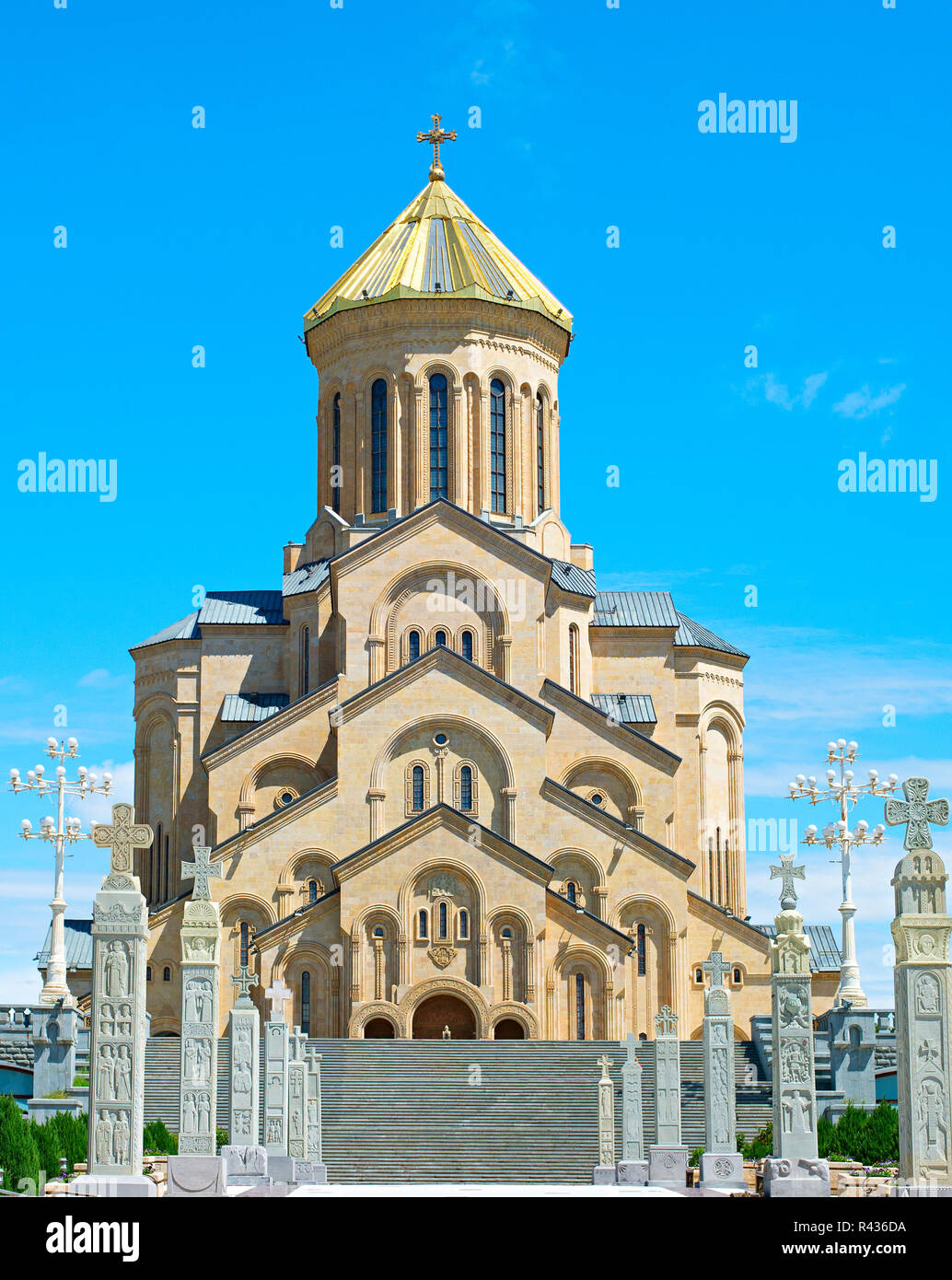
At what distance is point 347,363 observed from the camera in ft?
170

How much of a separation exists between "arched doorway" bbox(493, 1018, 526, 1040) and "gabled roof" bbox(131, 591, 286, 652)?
14552mm

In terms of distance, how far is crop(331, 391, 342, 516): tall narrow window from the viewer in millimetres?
51625

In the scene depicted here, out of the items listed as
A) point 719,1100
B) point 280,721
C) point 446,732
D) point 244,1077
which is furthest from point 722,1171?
point 280,721

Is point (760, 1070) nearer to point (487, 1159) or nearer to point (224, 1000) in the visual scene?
point (487, 1159)

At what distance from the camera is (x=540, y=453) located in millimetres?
52062

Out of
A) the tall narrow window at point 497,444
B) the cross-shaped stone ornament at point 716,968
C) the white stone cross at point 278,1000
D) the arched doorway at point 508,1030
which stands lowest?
the arched doorway at point 508,1030

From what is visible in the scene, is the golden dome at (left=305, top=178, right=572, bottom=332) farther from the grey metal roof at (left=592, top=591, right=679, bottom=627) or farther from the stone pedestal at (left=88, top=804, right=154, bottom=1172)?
the stone pedestal at (left=88, top=804, right=154, bottom=1172)

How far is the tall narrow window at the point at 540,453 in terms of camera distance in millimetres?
51781

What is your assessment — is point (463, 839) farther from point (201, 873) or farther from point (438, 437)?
point (201, 873)

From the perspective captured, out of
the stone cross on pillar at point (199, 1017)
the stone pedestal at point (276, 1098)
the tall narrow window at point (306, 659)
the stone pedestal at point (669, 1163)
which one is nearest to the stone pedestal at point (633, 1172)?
the stone pedestal at point (669, 1163)

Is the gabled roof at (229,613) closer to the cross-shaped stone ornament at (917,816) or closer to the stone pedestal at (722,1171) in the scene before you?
the stone pedestal at (722,1171)

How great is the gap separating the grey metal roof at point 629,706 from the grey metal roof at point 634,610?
2.12 m

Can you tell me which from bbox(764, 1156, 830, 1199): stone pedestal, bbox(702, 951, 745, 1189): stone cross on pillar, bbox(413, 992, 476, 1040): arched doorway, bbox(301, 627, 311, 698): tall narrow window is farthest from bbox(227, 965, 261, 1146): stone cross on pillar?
bbox(301, 627, 311, 698): tall narrow window
